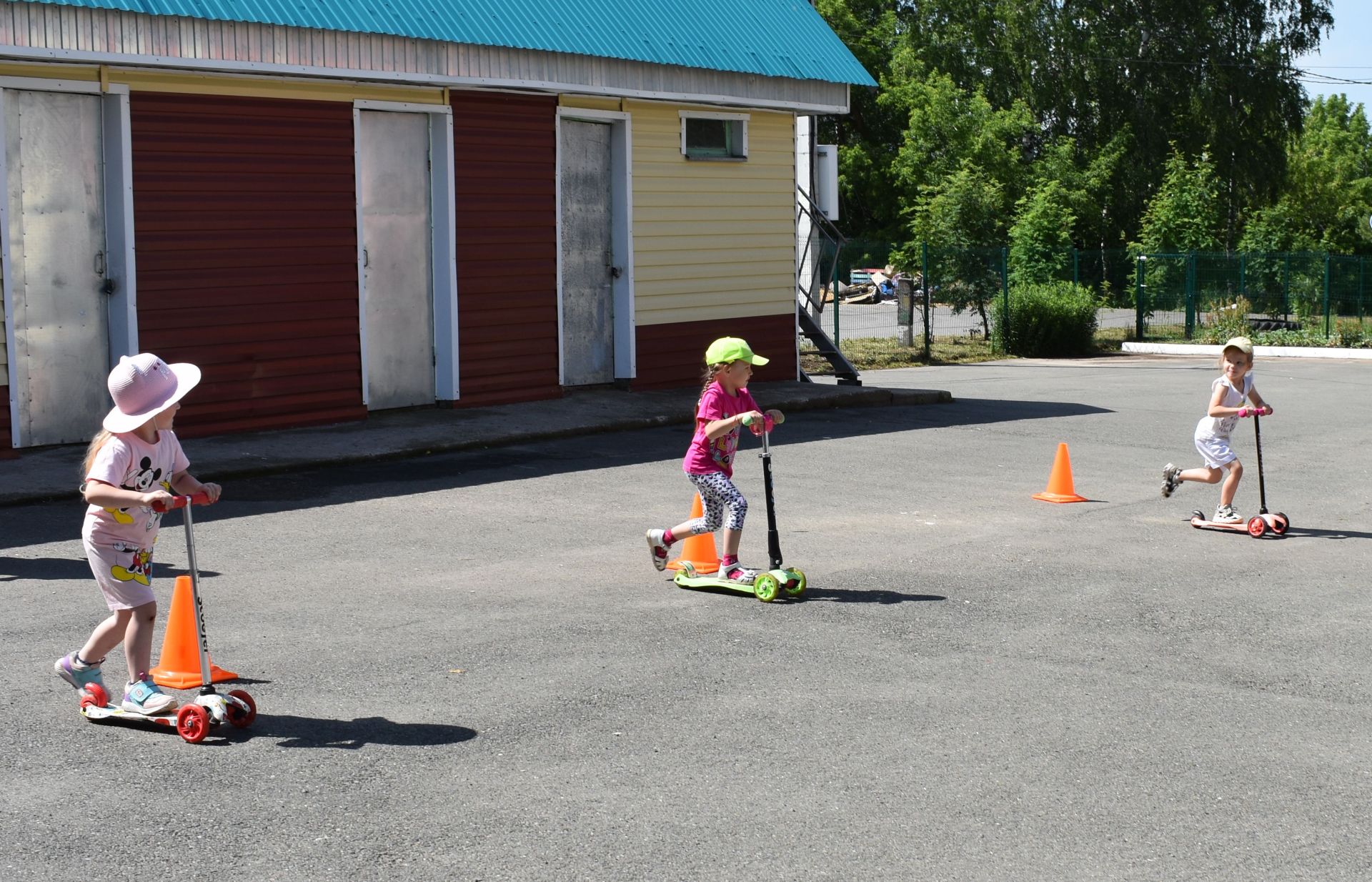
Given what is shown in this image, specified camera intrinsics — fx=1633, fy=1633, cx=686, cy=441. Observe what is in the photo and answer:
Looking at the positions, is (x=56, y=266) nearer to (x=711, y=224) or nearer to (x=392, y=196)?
(x=392, y=196)

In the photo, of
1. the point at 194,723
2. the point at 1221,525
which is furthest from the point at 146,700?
the point at 1221,525

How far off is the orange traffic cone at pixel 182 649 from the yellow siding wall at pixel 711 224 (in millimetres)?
11842

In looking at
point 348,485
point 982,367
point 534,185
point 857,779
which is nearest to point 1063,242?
point 982,367

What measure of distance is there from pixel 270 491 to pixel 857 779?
24.4ft

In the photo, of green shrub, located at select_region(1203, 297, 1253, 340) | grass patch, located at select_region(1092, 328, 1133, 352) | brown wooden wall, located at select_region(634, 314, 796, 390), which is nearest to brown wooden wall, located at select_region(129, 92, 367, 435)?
brown wooden wall, located at select_region(634, 314, 796, 390)

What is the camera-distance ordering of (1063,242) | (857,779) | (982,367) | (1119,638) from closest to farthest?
(857,779)
(1119,638)
(982,367)
(1063,242)

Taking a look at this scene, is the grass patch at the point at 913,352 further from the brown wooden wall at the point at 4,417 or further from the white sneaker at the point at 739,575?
the white sneaker at the point at 739,575

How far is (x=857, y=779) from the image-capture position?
5699 millimetres

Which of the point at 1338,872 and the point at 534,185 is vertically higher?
the point at 534,185

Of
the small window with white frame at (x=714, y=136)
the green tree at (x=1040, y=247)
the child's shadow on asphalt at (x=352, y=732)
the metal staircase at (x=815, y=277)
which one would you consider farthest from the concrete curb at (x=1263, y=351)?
the child's shadow on asphalt at (x=352, y=732)

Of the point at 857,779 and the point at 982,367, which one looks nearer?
the point at 857,779

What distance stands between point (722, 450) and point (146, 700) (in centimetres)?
364

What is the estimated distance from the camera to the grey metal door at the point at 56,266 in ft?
43.4

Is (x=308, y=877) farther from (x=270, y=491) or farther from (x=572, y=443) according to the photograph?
(x=572, y=443)
